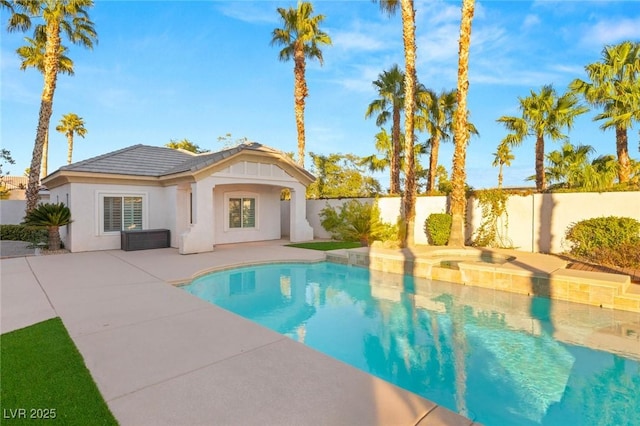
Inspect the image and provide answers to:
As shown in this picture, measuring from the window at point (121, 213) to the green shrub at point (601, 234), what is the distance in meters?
17.9

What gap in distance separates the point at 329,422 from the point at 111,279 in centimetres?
796

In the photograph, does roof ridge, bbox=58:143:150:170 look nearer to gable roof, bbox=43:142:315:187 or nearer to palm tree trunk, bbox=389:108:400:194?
gable roof, bbox=43:142:315:187

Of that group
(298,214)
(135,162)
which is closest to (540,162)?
(298,214)

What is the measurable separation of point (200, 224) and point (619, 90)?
67.0 ft

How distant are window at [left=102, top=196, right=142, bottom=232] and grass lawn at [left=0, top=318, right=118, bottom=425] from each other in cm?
1109

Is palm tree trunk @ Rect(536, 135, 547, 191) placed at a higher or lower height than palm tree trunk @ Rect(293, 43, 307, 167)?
lower

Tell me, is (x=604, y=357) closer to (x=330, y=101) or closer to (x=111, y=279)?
(x=111, y=279)

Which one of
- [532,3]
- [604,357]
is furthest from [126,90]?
[604,357]

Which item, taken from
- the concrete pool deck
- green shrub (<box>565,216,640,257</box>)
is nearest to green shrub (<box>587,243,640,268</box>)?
green shrub (<box>565,216,640,257</box>)

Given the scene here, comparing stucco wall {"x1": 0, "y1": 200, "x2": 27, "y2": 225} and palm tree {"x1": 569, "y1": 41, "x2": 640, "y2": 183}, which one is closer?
palm tree {"x1": 569, "y1": 41, "x2": 640, "y2": 183}

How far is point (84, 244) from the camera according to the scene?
46.0ft

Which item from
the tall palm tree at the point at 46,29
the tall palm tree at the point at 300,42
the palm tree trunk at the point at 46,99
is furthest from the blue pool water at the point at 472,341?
the tall palm tree at the point at 46,29

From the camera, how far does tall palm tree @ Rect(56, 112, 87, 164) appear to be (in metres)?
38.4

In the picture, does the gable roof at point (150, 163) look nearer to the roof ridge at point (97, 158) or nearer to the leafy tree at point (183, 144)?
the roof ridge at point (97, 158)
